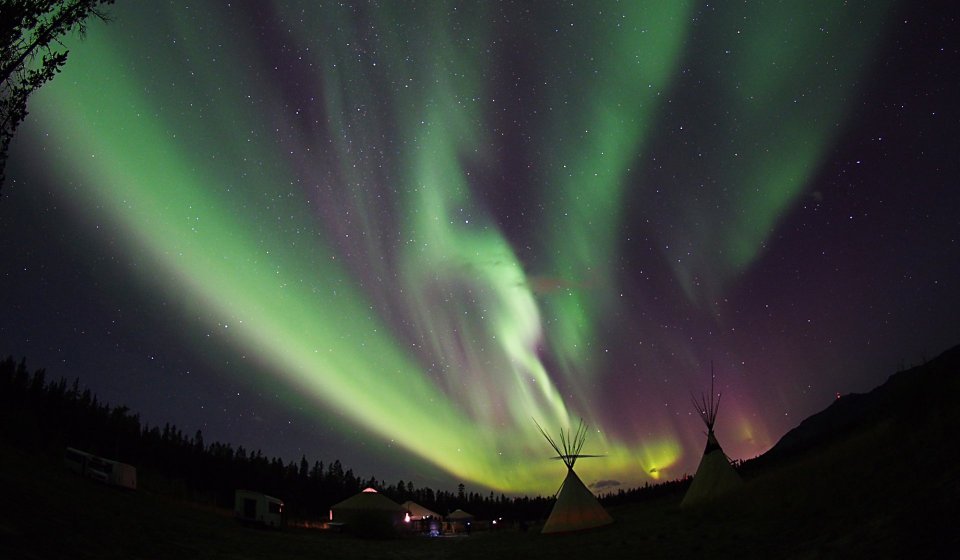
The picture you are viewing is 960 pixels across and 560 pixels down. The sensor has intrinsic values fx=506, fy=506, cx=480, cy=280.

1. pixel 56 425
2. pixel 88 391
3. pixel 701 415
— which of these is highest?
pixel 88 391

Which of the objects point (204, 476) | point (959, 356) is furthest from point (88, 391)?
point (959, 356)

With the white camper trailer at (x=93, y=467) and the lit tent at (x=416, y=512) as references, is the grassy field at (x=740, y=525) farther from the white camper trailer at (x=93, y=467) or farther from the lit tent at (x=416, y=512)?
the lit tent at (x=416, y=512)

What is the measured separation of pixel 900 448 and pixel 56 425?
76.0 meters

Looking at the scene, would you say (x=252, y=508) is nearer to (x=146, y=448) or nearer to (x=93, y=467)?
(x=93, y=467)

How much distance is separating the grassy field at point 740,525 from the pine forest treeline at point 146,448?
95.2 ft

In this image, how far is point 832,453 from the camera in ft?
65.4

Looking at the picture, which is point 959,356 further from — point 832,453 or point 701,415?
point 701,415

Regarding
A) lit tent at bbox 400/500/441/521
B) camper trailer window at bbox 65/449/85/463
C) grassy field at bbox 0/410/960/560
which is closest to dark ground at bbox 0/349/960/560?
grassy field at bbox 0/410/960/560

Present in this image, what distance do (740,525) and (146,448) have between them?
81.9 metres

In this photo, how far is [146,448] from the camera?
242 ft

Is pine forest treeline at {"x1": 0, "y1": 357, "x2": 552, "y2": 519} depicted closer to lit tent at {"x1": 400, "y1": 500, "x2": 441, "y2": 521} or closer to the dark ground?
lit tent at {"x1": 400, "y1": 500, "x2": 441, "y2": 521}

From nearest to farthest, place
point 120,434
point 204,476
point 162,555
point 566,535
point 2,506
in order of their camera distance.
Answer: point 2,506
point 162,555
point 566,535
point 120,434
point 204,476

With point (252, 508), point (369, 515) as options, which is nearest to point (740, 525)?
point (252, 508)

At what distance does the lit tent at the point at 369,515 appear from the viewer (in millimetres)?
41531
